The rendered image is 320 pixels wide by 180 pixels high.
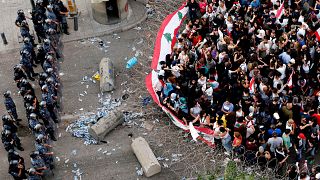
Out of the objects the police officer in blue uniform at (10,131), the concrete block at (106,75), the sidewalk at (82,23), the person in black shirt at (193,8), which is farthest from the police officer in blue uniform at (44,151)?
the person in black shirt at (193,8)

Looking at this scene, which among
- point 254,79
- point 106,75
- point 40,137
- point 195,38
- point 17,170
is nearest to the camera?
point 17,170

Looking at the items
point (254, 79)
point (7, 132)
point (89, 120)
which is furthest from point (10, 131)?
point (254, 79)

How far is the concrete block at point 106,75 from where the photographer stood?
57.0 ft

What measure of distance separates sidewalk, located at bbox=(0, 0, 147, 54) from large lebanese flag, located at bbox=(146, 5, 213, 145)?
1904 millimetres

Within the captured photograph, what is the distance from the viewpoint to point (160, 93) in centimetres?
1578

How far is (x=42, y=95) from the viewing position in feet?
51.9

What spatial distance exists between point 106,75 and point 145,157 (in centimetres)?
430

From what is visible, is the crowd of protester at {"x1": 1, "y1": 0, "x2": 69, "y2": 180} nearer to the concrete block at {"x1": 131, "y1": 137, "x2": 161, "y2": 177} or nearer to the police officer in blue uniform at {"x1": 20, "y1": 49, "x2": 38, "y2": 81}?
the police officer in blue uniform at {"x1": 20, "y1": 49, "x2": 38, "y2": 81}

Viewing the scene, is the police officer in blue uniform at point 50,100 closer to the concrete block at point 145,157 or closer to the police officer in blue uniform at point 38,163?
the police officer in blue uniform at point 38,163

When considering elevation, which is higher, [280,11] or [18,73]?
[280,11]

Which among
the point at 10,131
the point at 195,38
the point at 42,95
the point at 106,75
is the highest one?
the point at 195,38

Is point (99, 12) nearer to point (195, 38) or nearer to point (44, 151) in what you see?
point (195, 38)

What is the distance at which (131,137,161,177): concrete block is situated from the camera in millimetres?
14227

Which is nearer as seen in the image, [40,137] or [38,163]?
[38,163]
